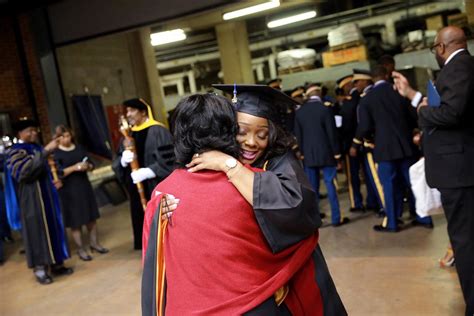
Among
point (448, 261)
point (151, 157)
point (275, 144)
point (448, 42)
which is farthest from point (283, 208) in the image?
point (151, 157)

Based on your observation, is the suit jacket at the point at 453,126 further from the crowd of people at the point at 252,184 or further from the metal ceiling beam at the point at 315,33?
the metal ceiling beam at the point at 315,33

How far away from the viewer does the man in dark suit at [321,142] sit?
5.24 metres

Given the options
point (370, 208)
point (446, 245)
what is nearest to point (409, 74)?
point (370, 208)

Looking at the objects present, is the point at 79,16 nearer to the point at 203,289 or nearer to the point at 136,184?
the point at 136,184

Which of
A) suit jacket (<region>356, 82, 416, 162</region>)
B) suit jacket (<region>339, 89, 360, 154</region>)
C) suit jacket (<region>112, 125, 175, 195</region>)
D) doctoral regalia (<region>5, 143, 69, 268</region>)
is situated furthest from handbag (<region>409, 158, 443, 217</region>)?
doctoral regalia (<region>5, 143, 69, 268</region>)

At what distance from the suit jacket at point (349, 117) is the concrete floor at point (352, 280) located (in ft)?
3.25

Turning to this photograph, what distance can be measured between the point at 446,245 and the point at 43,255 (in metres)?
3.99

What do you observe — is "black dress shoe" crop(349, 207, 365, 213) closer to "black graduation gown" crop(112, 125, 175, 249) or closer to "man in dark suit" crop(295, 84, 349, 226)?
"man in dark suit" crop(295, 84, 349, 226)

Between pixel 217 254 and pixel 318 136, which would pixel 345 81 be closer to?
pixel 318 136

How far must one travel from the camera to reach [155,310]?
1561 mm

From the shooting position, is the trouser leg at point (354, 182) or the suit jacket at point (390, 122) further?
the trouser leg at point (354, 182)

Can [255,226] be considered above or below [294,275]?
above

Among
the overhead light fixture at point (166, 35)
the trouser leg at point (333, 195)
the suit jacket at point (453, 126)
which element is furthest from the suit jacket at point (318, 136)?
the overhead light fixture at point (166, 35)

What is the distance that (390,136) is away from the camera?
15.0 feet
